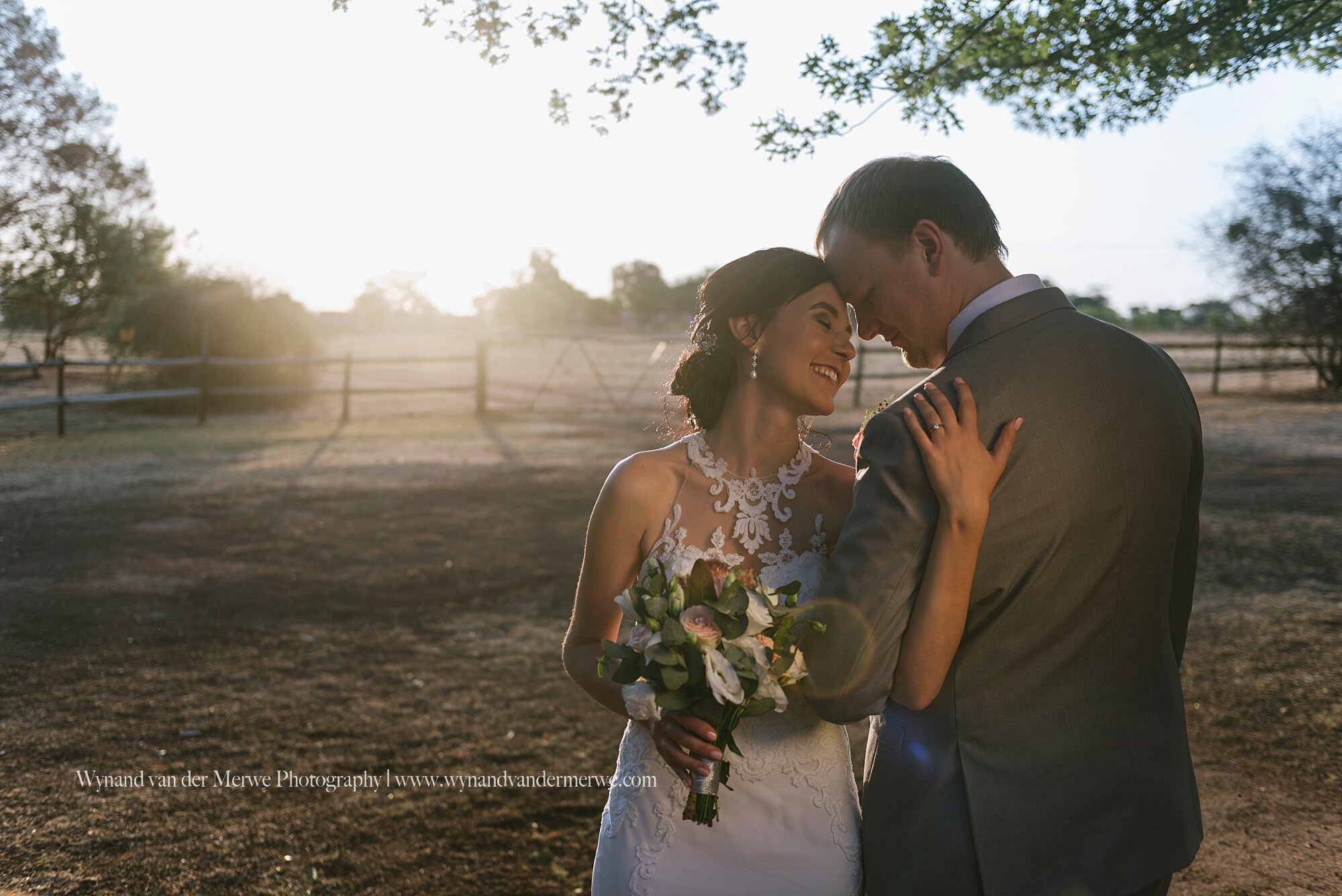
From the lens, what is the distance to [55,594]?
7.27 m

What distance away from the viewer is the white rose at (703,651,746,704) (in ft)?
6.27

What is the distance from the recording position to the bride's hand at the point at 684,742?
80.1 inches

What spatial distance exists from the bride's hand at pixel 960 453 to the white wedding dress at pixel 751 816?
951 millimetres

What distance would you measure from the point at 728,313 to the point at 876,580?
Result: 122 centimetres

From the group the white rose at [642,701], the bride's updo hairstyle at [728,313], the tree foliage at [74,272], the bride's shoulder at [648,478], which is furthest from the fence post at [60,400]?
the white rose at [642,701]

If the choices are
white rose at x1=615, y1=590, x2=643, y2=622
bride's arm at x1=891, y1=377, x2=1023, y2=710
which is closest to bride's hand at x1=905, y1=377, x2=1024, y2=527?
bride's arm at x1=891, y1=377, x2=1023, y2=710

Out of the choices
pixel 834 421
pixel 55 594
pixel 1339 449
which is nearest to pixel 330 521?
pixel 55 594

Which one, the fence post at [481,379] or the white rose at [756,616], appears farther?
the fence post at [481,379]

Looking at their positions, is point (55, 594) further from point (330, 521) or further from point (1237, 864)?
point (1237, 864)

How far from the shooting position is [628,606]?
6.78 feet

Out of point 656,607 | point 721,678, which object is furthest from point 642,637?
point 721,678

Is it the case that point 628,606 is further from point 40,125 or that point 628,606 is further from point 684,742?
point 40,125

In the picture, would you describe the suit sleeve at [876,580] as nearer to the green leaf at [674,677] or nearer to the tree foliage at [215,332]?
the green leaf at [674,677]

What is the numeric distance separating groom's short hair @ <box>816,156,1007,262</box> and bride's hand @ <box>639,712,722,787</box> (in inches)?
44.1
